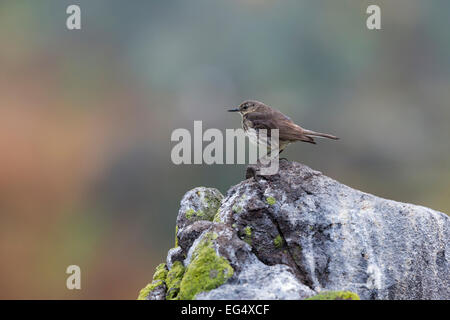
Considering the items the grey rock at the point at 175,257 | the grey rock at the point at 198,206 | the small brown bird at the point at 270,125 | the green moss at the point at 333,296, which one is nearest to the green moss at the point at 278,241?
the grey rock at the point at 175,257

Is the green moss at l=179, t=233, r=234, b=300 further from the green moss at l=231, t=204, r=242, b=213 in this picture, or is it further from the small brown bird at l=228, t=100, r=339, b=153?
the small brown bird at l=228, t=100, r=339, b=153

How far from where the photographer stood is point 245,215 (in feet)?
21.7

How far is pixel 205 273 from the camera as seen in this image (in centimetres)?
562

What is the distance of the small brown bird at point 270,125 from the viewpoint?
8086 mm

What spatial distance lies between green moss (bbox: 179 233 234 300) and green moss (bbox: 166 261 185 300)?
10.1 inches

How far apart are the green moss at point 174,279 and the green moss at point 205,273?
0.26 meters

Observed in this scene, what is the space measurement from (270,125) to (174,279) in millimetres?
3029

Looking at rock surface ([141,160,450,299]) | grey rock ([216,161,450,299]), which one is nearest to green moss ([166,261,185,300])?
rock surface ([141,160,450,299])

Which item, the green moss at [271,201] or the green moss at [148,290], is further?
the green moss at [271,201]

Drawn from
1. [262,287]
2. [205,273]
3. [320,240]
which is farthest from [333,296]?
[320,240]

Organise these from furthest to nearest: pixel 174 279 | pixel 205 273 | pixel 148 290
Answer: pixel 148 290 < pixel 174 279 < pixel 205 273

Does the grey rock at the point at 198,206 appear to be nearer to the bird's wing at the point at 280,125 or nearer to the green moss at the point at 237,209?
the green moss at the point at 237,209

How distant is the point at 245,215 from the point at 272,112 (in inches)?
97.0

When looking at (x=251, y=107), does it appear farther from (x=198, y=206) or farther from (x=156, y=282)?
(x=156, y=282)
